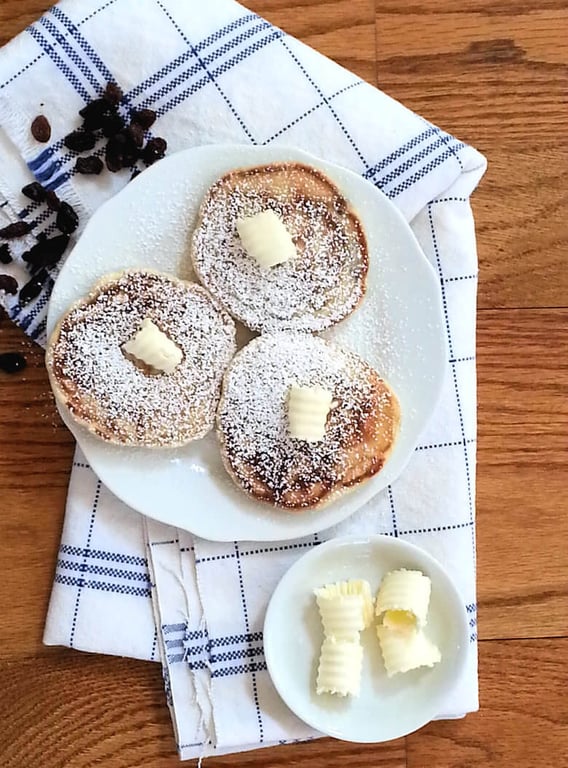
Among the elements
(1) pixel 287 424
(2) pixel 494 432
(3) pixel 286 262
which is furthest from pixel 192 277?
(2) pixel 494 432

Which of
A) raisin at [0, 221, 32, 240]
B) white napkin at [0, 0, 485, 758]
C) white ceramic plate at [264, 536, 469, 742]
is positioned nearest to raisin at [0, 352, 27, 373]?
white napkin at [0, 0, 485, 758]

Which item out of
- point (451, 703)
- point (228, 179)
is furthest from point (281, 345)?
point (451, 703)

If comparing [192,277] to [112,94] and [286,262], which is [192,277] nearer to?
[286,262]

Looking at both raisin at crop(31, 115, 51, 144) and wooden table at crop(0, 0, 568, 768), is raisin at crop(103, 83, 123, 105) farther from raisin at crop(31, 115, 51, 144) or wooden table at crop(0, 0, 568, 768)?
wooden table at crop(0, 0, 568, 768)

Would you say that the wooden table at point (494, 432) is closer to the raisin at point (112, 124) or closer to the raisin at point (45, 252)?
the raisin at point (112, 124)

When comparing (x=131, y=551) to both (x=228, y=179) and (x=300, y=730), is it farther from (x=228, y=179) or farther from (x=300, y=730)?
(x=228, y=179)

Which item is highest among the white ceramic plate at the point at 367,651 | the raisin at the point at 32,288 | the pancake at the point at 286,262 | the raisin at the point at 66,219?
the raisin at the point at 66,219

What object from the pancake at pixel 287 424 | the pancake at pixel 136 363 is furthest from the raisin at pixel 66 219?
the pancake at pixel 287 424
